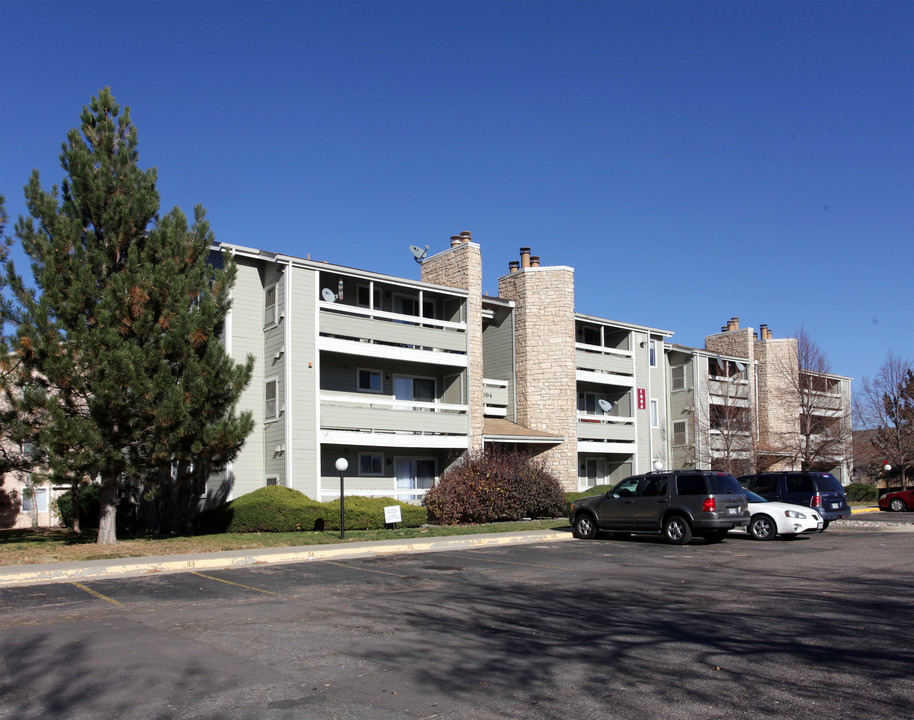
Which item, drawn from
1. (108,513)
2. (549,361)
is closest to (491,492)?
(549,361)

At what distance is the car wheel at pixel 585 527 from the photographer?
21.9 metres

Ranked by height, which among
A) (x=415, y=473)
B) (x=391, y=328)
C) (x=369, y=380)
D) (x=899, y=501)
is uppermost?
(x=391, y=328)

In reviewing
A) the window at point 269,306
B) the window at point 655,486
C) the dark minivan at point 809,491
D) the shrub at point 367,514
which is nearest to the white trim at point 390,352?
the window at point 269,306

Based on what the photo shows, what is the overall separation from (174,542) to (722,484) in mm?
14198

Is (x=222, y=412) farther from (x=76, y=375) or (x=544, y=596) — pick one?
(x=544, y=596)

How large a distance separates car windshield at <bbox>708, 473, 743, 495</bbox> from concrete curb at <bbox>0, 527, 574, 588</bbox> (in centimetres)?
442

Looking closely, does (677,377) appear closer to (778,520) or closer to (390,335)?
(390,335)

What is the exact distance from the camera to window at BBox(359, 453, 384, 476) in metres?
31.6

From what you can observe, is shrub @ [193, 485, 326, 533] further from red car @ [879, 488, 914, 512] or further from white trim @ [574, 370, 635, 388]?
red car @ [879, 488, 914, 512]

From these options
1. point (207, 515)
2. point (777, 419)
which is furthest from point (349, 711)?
point (777, 419)

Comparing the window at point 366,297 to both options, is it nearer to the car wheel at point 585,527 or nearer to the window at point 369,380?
the window at point 369,380

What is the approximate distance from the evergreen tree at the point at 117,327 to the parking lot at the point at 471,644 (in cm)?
648

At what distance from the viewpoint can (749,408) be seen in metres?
46.9

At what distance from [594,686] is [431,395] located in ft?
90.9
